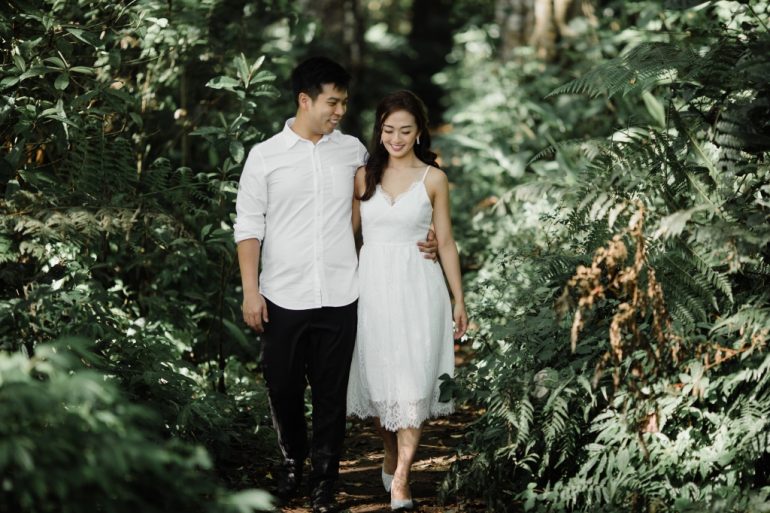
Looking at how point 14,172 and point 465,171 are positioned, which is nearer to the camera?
point 14,172

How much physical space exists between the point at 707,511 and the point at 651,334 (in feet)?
2.80

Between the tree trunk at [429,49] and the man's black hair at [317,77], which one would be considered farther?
the tree trunk at [429,49]

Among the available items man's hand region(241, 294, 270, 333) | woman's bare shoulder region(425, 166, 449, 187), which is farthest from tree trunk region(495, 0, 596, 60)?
man's hand region(241, 294, 270, 333)

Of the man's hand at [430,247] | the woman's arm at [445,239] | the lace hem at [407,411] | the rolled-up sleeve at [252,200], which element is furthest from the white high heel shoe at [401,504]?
the rolled-up sleeve at [252,200]

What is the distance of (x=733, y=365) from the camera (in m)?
3.92

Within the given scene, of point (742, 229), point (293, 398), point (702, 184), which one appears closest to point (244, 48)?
point (293, 398)

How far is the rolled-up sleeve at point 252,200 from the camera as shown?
4.36 m

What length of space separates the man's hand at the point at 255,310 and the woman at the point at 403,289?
1.63 ft

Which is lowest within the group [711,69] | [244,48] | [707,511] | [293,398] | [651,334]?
[707,511]

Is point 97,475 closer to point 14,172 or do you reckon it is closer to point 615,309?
point 615,309

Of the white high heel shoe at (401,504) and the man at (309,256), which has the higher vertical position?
the man at (309,256)

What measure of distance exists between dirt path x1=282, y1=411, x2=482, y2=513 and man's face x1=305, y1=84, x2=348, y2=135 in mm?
1727

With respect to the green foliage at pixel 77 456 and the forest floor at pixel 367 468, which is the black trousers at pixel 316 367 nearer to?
the forest floor at pixel 367 468

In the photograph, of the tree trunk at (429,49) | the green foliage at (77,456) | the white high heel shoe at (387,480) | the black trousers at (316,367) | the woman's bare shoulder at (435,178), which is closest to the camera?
the green foliage at (77,456)
